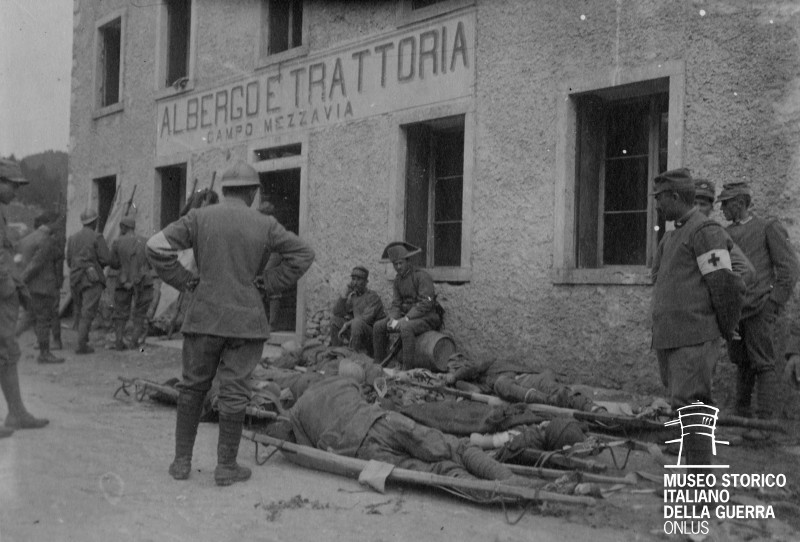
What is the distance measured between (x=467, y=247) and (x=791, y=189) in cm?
319

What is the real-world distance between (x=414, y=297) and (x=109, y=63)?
30.0 feet

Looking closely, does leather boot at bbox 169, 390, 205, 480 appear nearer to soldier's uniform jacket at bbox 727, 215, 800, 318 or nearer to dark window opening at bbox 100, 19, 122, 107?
soldier's uniform jacket at bbox 727, 215, 800, 318

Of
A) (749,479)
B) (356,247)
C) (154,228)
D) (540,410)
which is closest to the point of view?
(749,479)

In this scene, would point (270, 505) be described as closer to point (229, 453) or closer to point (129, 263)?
point (229, 453)

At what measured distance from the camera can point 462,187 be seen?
343 inches

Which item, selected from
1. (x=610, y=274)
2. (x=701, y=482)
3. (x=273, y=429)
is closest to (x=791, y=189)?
(x=610, y=274)

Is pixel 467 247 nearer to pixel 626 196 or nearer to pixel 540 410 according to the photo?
pixel 626 196

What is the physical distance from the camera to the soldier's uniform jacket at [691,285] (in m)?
3.92

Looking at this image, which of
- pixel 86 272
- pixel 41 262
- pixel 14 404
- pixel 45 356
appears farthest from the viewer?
pixel 86 272

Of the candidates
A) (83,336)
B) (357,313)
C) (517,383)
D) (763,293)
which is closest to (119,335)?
(83,336)

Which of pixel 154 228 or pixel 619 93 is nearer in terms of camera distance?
pixel 619 93

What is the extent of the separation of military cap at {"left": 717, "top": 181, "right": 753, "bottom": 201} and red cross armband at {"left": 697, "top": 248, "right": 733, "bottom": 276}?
6.38 ft

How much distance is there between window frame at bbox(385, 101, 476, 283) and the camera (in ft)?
26.7

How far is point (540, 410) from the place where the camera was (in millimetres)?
5570
